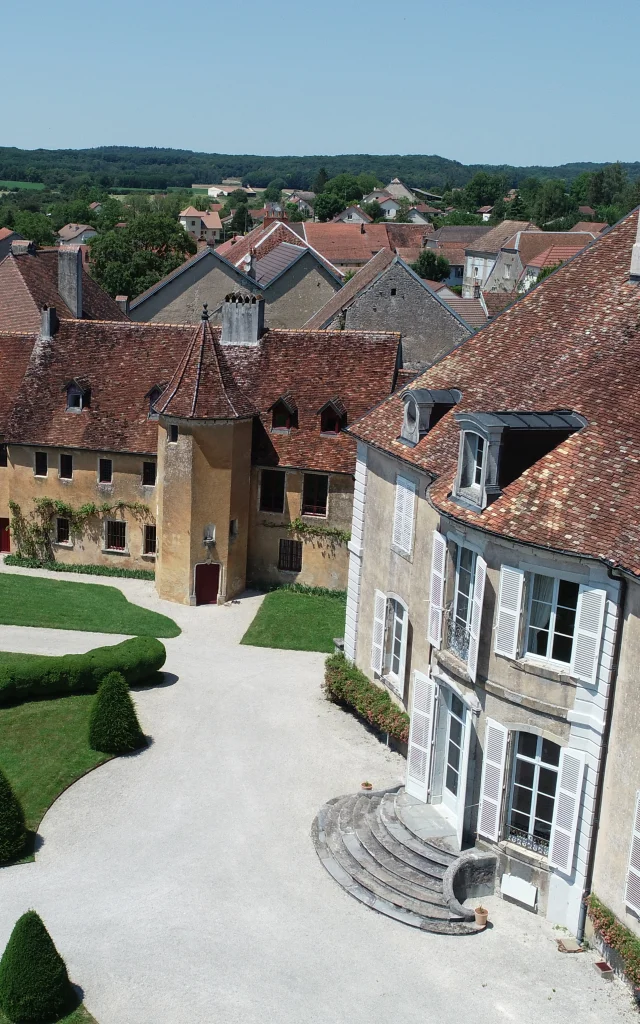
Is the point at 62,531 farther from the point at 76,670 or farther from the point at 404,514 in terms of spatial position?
the point at 404,514

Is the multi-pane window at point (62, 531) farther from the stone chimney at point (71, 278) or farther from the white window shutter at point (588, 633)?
the white window shutter at point (588, 633)

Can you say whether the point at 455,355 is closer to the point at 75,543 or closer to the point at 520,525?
the point at 520,525

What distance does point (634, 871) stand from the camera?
21062mm

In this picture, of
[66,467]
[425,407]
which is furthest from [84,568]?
[425,407]

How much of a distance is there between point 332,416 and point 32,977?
27.6 metres

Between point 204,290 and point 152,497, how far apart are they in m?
27.9

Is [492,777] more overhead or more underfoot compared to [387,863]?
more overhead

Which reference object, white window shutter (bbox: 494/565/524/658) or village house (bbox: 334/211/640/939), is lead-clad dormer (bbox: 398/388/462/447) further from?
white window shutter (bbox: 494/565/524/658)

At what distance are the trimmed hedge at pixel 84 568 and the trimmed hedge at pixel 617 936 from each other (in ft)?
90.7

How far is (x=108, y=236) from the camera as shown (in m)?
102

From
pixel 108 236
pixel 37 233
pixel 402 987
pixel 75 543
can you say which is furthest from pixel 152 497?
pixel 37 233

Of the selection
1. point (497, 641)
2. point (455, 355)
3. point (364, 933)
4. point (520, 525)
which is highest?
point (455, 355)

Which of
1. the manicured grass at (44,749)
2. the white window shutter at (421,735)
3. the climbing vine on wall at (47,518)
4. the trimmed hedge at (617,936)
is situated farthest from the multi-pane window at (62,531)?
the trimmed hedge at (617,936)

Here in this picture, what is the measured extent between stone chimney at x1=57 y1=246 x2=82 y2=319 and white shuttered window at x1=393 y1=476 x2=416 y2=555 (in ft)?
115
